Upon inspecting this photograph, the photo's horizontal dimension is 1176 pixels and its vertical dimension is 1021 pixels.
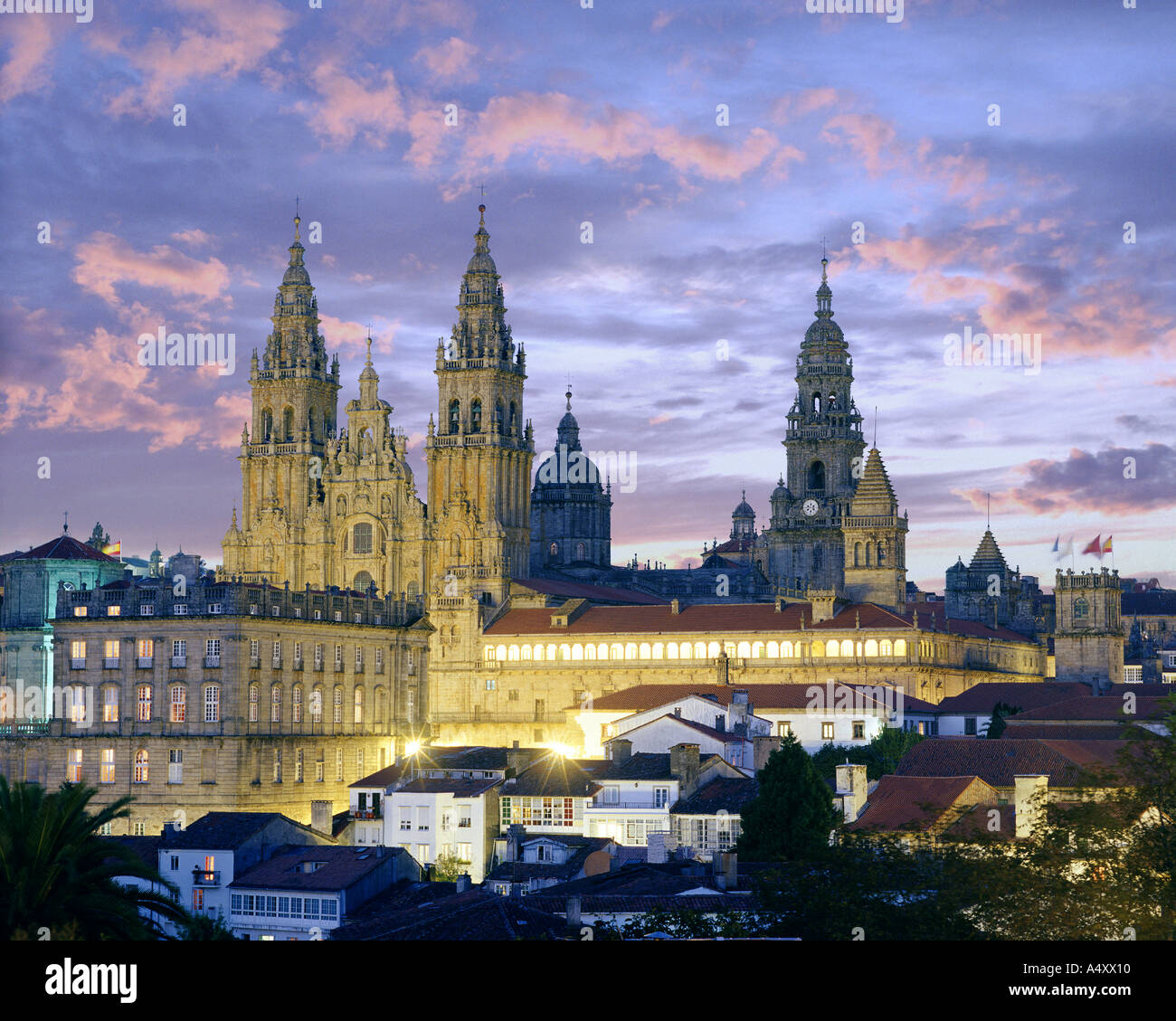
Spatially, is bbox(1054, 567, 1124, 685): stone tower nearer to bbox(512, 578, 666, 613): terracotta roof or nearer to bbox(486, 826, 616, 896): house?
bbox(512, 578, 666, 613): terracotta roof

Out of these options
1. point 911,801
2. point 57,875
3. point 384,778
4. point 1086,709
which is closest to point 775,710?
point 1086,709

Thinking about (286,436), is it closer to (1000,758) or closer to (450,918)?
(1000,758)

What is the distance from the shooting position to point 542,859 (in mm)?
89812

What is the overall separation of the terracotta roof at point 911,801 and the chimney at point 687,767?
14.1 metres

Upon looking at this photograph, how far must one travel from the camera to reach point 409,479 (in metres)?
168

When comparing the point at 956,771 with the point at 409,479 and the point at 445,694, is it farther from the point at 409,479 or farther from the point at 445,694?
the point at 409,479

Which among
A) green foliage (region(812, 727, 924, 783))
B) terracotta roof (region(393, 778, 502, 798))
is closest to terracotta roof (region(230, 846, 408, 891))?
terracotta roof (region(393, 778, 502, 798))

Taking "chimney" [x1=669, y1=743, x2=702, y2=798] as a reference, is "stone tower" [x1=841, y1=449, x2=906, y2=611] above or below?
above

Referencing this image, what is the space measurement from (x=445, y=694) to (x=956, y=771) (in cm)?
7426

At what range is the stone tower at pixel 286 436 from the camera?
170 metres

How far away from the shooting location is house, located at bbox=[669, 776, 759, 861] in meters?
89.4

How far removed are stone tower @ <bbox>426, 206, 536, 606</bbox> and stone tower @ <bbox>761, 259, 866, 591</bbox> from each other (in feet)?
99.8

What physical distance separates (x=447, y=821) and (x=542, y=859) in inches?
393

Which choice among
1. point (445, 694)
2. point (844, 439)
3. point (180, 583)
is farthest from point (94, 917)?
point (844, 439)
